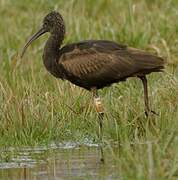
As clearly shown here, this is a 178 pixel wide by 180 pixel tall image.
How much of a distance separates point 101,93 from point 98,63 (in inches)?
48.5

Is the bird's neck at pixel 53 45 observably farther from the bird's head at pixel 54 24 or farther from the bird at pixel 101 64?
the bird at pixel 101 64

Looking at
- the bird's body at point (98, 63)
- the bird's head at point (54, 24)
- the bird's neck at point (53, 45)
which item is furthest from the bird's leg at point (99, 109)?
the bird's head at point (54, 24)

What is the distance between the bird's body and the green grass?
268mm

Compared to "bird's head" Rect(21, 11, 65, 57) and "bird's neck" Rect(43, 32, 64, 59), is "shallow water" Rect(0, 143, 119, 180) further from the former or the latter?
"bird's head" Rect(21, 11, 65, 57)

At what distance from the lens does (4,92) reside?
9.99 metres

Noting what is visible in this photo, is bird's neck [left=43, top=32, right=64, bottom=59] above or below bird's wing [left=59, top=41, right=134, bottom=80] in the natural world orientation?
above

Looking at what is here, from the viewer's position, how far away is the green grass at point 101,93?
7218 mm

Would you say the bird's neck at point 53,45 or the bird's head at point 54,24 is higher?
the bird's head at point 54,24

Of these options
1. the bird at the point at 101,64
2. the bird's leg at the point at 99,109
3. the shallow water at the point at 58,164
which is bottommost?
the shallow water at the point at 58,164

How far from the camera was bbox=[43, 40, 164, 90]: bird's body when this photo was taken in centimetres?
961

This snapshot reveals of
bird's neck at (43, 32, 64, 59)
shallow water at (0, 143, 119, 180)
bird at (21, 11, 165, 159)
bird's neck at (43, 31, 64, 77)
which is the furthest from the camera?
bird's neck at (43, 32, 64, 59)

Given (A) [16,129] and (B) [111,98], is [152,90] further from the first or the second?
(A) [16,129]

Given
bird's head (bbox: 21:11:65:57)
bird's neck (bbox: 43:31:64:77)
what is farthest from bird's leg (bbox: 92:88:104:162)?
bird's head (bbox: 21:11:65:57)

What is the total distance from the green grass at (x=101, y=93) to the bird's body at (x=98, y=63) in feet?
0.88
